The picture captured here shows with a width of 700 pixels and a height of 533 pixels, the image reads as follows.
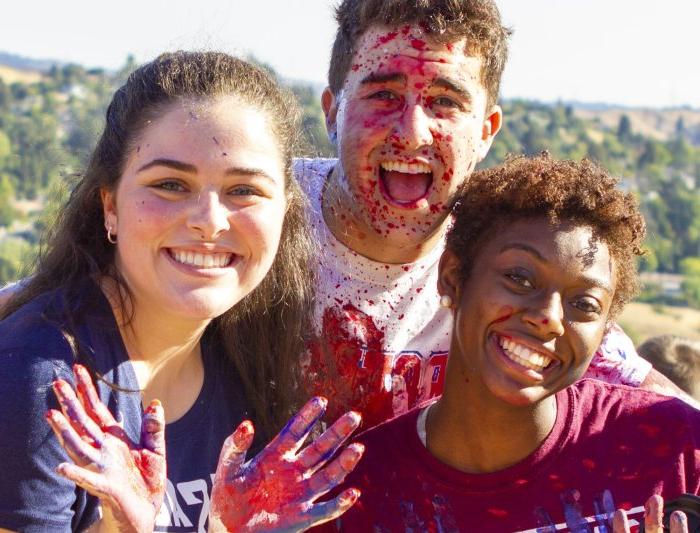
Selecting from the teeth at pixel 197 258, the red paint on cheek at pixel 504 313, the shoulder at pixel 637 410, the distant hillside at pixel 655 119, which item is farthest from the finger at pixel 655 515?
the distant hillside at pixel 655 119

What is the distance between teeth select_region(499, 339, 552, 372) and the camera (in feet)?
9.01

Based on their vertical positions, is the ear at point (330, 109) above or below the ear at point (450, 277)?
above

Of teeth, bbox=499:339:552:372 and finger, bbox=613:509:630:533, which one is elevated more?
teeth, bbox=499:339:552:372

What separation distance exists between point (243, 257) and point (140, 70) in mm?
639

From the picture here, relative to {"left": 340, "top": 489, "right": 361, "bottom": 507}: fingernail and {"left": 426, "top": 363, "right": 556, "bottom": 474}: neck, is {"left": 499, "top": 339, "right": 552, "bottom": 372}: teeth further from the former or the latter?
{"left": 340, "top": 489, "right": 361, "bottom": 507}: fingernail

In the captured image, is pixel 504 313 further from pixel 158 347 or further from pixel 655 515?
pixel 158 347

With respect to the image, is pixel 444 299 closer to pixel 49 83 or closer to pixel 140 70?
pixel 140 70

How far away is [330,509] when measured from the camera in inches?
95.7

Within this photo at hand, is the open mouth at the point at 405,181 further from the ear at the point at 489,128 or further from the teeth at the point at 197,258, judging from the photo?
the teeth at the point at 197,258

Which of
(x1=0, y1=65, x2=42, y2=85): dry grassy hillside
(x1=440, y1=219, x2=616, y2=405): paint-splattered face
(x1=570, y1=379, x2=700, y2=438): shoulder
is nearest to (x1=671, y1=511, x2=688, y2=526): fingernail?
(x1=570, y1=379, x2=700, y2=438): shoulder

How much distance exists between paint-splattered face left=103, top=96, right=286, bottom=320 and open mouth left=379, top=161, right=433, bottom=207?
72 cm

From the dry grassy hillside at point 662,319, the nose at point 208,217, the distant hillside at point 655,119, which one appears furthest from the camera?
the distant hillside at point 655,119

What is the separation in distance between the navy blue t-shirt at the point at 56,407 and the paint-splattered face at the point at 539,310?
0.79m

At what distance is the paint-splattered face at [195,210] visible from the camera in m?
2.63
